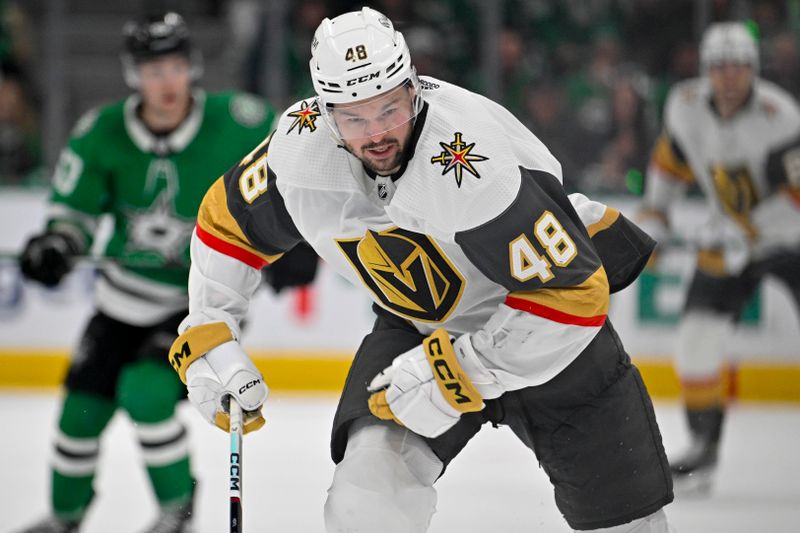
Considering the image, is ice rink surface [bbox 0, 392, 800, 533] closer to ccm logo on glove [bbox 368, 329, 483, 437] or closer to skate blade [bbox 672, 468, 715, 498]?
skate blade [bbox 672, 468, 715, 498]

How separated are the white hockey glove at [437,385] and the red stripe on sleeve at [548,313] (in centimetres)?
11

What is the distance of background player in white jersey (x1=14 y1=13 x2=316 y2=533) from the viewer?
3336mm

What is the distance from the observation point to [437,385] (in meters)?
2.09

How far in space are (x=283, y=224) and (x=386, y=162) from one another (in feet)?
1.08

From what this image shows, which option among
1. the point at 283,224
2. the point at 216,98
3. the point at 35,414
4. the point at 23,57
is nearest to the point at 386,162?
the point at 283,224

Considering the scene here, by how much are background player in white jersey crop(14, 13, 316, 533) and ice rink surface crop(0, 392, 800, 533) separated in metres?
0.32

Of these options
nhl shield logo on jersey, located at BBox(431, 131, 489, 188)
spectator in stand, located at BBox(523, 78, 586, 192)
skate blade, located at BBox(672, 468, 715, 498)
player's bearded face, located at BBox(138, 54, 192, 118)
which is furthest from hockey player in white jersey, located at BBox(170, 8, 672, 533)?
spectator in stand, located at BBox(523, 78, 586, 192)

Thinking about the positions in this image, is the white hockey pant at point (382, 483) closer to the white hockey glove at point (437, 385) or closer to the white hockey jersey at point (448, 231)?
the white hockey glove at point (437, 385)

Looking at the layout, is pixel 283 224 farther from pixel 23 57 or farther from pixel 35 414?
pixel 23 57

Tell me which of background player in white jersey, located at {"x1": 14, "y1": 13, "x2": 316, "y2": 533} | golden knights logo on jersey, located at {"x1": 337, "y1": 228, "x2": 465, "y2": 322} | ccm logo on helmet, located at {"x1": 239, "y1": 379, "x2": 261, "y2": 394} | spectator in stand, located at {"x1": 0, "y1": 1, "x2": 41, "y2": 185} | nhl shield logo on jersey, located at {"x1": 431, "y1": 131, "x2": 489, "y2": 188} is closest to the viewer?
nhl shield logo on jersey, located at {"x1": 431, "y1": 131, "x2": 489, "y2": 188}

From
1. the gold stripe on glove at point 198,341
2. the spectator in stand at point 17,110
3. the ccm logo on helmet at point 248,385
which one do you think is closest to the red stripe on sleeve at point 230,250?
the gold stripe on glove at point 198,341

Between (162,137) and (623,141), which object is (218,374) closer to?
(162,137)

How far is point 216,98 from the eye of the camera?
3.70m

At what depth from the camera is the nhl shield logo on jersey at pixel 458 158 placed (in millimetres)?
1998
